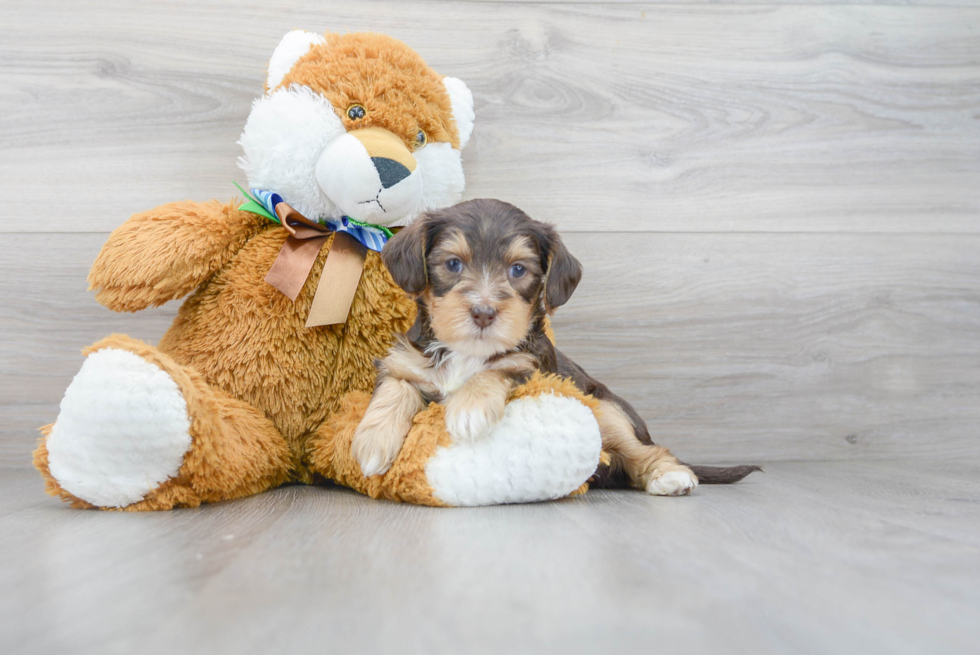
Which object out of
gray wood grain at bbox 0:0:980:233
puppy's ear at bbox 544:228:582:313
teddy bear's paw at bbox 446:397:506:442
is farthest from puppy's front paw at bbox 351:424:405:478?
gray wood grain at bbox 0:0:980:233

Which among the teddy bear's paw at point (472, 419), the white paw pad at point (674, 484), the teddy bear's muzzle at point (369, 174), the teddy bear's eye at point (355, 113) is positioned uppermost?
the teddy bear's eye at point (355, 113)

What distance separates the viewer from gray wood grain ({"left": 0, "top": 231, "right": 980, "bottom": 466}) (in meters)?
2.33

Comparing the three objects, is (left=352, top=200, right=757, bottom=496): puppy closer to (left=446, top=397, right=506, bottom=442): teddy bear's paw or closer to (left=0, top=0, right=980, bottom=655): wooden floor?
(left=446, top=397, right=506, bottom=442): teddy bear's paw

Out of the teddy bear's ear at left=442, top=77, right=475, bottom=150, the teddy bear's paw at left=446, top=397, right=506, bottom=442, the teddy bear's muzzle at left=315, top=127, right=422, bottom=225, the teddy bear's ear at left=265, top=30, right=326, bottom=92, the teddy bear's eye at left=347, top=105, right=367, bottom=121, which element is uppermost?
the teddy bear's ear at left=265, top=30, right=326, bottom=92

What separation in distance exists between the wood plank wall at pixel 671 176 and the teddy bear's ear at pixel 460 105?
0.28m

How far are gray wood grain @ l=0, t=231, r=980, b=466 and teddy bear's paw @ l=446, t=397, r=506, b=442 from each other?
2.97ft

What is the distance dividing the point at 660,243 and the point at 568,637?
175 centimetres

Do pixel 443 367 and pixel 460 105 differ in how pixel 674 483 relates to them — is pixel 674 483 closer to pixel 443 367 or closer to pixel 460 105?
pixel 443 367

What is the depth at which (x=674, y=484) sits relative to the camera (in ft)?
5.57

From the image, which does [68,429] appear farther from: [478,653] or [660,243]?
[660,243]

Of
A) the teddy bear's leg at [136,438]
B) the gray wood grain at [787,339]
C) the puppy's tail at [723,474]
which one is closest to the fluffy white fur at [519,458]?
the teddy bear's leg at [136,438]

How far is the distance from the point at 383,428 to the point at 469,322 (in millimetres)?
300

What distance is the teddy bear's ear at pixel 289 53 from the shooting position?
1.81 meters

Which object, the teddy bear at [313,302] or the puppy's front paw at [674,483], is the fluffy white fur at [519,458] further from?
the puppy's front paw at [674,483]
